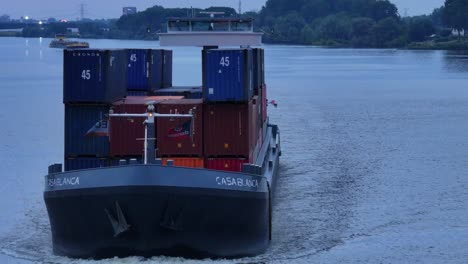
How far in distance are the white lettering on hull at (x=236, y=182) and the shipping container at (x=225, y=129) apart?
1.97m

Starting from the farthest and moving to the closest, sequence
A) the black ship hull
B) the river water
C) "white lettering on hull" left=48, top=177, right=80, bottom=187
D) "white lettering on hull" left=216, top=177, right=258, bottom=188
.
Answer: the river water
"white lettering on hull" left=48, top=177, right=80, bottom=187
"white lettering on hull" left=216, top=177, right=258, bottom=188
the black ship hull

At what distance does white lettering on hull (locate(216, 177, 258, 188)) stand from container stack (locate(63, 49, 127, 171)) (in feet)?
12.9

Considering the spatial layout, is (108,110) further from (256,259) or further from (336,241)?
(336,241)

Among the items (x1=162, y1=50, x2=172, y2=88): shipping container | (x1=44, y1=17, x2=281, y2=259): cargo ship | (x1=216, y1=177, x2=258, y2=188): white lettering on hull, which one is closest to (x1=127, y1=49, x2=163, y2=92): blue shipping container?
(x1=44, y1=17, x2=281, y2=259): cargo ship

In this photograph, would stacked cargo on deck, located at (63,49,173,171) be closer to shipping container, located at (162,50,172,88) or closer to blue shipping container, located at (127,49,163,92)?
blue shipping container, located at (127,49,163,92)

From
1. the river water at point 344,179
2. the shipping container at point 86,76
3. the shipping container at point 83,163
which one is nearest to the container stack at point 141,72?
the river water at point 344,179

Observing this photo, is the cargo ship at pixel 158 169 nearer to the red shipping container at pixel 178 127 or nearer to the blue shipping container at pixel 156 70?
the red shipping container at pixel 178 127

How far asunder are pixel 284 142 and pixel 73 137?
21492 millimetres

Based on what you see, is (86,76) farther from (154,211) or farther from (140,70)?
(140,70)

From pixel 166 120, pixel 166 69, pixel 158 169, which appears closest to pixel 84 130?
pixel 166 120

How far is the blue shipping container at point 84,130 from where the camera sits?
79.3 ft

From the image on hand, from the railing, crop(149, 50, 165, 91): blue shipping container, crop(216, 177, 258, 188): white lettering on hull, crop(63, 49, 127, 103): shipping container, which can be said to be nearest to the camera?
crop(216, 177, 258, 188): white lettering on hull

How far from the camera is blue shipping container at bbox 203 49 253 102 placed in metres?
24.0

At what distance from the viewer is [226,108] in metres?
24.2
